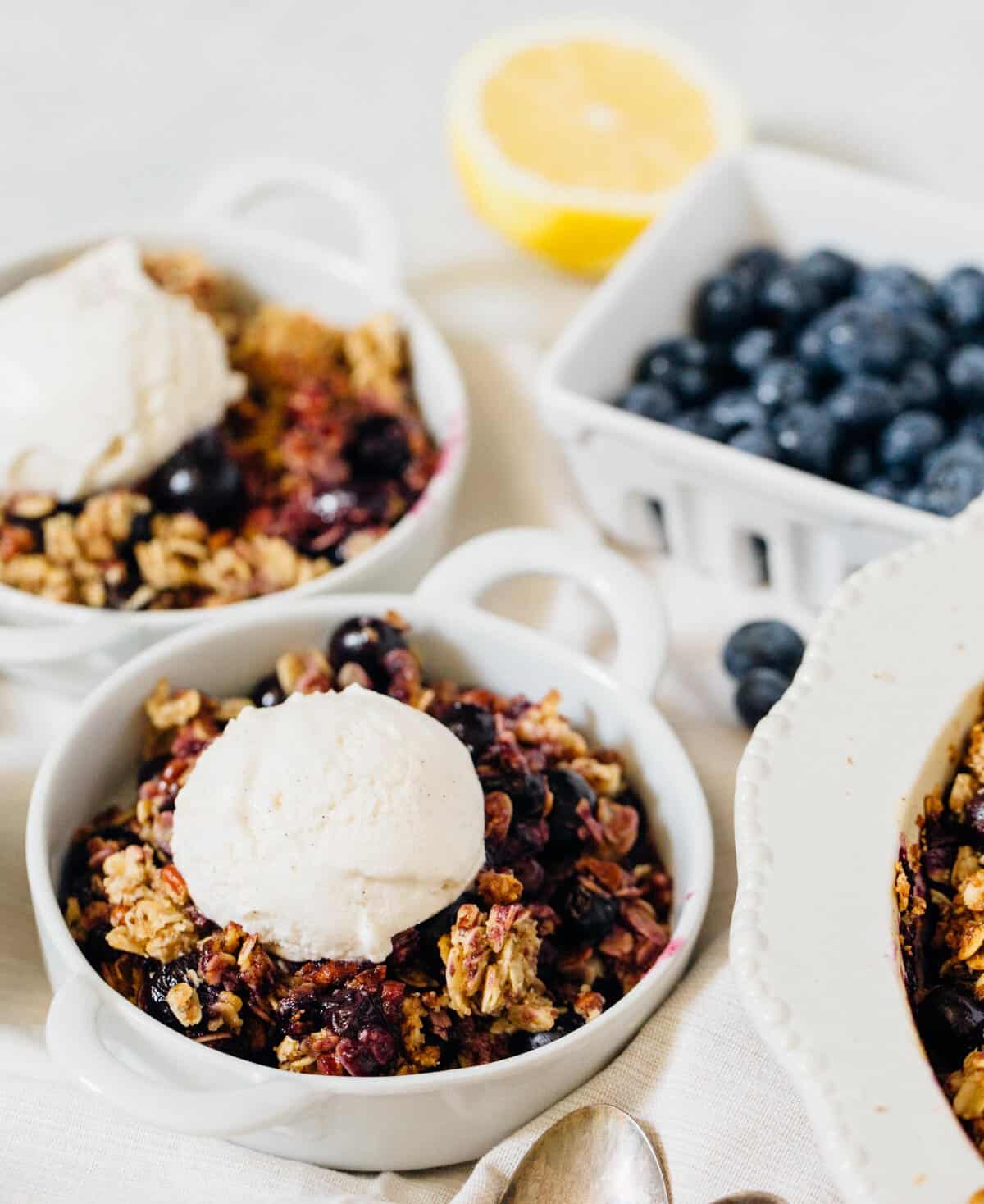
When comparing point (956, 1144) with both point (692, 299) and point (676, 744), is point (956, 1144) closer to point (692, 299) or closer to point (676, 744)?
point (676, 744)

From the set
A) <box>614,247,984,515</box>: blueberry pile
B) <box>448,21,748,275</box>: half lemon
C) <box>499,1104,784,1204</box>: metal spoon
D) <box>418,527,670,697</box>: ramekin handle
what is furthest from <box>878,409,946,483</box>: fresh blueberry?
<box>499,1104,784,1204</box>: metal spoon

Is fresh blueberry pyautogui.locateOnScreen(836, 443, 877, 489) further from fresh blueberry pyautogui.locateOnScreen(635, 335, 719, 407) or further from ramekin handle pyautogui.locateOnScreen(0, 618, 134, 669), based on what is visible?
ramekin handle pyautogui.locateOnScreen(0, 618, 134, 669)

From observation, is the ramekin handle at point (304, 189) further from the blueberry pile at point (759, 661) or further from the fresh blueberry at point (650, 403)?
the blueberry pile at point (759, 661)

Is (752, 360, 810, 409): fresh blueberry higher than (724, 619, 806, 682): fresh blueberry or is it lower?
higher

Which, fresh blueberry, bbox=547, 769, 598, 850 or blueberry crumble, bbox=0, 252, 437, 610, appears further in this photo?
blueberry crumble, bbox=0, 252, 437, 610

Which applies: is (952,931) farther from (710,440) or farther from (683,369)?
(683,369)

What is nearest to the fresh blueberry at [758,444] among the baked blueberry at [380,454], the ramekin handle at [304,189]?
the baked blueberry at [380,454]
